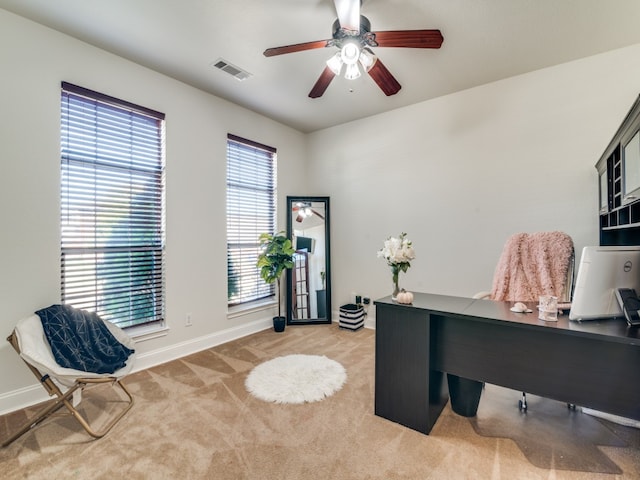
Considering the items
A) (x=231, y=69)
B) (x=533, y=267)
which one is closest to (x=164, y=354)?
(x=231, y=69)

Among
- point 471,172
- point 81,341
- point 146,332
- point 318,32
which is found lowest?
point 146,332

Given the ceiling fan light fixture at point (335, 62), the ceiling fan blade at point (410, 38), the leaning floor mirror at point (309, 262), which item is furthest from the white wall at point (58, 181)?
the ceiling fan blade at point (410, 38)

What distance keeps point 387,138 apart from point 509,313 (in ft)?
9.35

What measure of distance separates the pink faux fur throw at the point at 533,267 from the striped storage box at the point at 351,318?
1.90 meters

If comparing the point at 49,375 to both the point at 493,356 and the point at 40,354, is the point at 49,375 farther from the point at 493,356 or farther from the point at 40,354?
the point at 493,356

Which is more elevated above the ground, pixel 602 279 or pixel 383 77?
pixel 383 77

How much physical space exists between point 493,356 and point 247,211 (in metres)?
3.21

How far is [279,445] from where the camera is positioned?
1.82 metres

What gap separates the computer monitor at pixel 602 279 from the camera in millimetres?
1418

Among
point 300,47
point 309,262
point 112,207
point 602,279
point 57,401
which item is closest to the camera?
point 602,279

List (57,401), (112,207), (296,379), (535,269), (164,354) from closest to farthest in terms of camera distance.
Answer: (57,401)
(535,269)
(296,379)
(112,207)
(164,354)

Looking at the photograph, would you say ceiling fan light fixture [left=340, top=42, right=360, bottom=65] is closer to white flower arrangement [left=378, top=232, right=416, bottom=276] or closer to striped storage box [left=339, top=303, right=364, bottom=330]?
white flower arrangement [left=378, top=232, right=416, bottom=276]

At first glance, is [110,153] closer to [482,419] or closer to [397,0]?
[397,0]

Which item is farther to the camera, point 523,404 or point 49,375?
point 523,404
